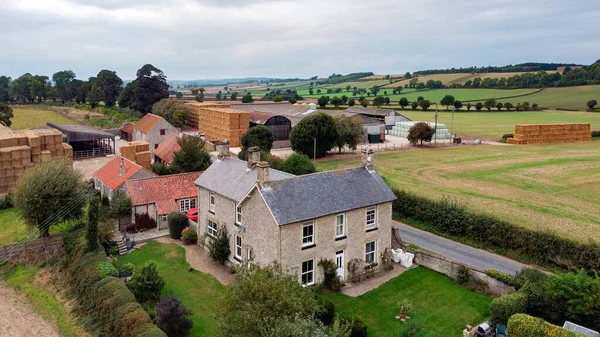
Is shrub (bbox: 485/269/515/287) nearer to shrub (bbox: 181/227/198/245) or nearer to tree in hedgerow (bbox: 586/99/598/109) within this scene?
shrub (bbox: 181/227/198/245)

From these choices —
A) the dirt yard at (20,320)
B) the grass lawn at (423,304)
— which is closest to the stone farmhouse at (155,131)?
the dirt yard at (20,320)

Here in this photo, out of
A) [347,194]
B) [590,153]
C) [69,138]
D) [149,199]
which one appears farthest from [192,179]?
[590,153]

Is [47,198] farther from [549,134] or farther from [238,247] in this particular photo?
[549,134]

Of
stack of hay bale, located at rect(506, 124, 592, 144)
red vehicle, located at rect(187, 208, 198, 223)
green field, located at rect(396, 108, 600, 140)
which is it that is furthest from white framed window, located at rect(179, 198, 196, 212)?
green field, located at rect(396, 108, 600, 140)

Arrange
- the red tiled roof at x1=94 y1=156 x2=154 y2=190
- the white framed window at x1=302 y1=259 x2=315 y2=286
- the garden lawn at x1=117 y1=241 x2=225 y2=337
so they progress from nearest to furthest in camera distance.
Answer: the garden lawn at x1=117 y1=241 x2=225 y2=337, the white framed window at x1=302 y1=259 x2=315 y2=286, the red tiled roof at x1=94 y1=156 x2=154 y2=190

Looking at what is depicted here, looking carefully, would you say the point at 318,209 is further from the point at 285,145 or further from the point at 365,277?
the point at 285,145

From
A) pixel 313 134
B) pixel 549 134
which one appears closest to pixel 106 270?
pixel 313 134
